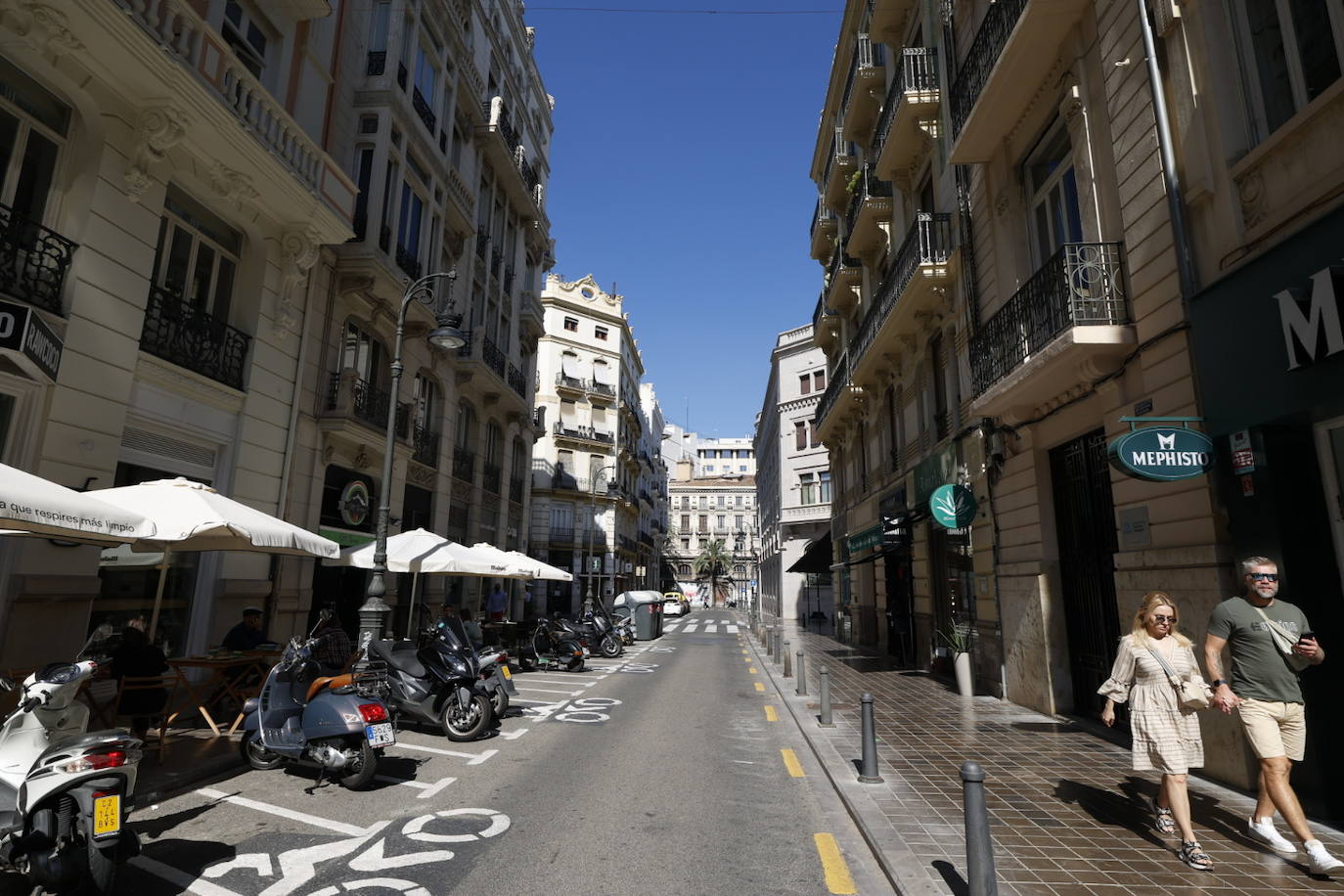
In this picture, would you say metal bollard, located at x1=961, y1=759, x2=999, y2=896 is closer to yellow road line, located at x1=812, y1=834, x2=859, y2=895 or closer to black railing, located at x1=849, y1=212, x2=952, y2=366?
yellow road line, located at x1=812, y1=834, x2=859, y2=895

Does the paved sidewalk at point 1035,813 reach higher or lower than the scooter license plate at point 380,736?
lower

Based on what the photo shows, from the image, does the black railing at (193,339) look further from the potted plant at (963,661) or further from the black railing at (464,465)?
the potted plant at (963,661)

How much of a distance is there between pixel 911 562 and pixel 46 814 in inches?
625

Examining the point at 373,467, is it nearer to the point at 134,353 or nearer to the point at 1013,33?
the point at 134,353

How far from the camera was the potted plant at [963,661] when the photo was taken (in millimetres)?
11367

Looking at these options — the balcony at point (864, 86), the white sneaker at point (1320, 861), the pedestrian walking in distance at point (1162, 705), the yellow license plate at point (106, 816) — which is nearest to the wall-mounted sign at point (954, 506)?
the pedestrian walking in distance at point (1162, 705)

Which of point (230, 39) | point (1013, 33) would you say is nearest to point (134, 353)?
point (230, 39)

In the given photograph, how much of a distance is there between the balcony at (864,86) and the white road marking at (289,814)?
1956 cm

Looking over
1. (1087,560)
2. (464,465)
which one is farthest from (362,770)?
(464,465)

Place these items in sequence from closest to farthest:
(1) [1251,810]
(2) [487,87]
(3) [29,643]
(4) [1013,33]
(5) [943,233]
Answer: (1) [1251,810] < (3) [29,643] < (4) [1013,33] < (5) [943,233] < (2) [487,87]

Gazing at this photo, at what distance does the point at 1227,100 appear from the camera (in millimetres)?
6422

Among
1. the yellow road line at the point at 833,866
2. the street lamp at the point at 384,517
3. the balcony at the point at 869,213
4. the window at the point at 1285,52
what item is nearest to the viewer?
the yellow road line at the point at 833,866

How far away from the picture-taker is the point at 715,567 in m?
84.2

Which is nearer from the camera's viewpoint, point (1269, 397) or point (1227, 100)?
point (1269, 397)
